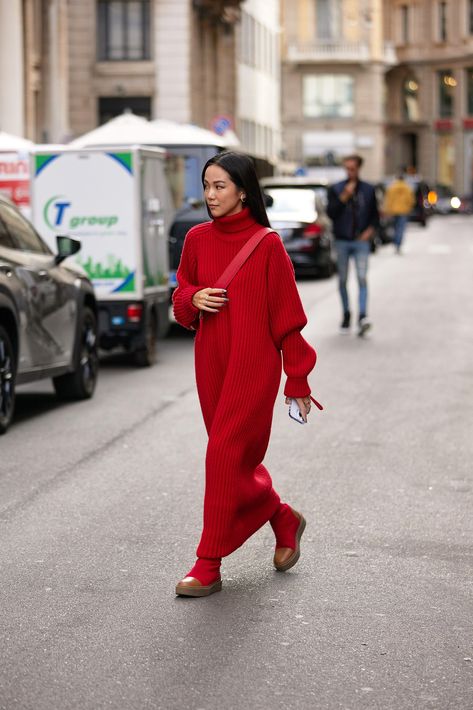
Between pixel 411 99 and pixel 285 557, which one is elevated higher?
pixel 411 99

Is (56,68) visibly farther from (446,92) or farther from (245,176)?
(446,92)

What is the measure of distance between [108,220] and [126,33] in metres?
33.1

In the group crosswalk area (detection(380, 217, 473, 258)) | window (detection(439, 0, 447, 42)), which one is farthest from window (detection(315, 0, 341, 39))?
crosswalk area (detection(380, 217, 473, 258))

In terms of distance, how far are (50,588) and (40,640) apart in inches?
33.4

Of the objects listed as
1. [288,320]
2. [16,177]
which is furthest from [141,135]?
[288,320]

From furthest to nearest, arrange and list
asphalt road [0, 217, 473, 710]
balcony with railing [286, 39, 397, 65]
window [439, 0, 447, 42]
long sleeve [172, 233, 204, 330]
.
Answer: window [439, 0, 447, 42] < balcony with railing [286, 39, 397, 65] < long sleeve [172, 233, 204, 330] < asphalt road [0, 217, 473, 710]

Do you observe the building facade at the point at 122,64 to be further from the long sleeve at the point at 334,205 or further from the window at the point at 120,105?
the long sleeve at the point at 334,205

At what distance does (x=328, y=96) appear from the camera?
3602 inches

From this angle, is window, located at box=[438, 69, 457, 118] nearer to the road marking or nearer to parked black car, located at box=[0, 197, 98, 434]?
the road marking

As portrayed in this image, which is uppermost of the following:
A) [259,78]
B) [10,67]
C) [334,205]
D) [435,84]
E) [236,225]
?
[435,84]

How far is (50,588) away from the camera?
6770 millimetres

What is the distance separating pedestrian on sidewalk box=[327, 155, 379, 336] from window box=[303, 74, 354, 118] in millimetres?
72506

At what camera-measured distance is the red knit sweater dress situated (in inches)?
262

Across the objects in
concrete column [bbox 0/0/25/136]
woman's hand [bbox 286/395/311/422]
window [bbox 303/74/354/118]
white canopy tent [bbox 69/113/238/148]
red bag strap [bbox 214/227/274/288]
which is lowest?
woman's hand [bbox 286/395/311/422]
